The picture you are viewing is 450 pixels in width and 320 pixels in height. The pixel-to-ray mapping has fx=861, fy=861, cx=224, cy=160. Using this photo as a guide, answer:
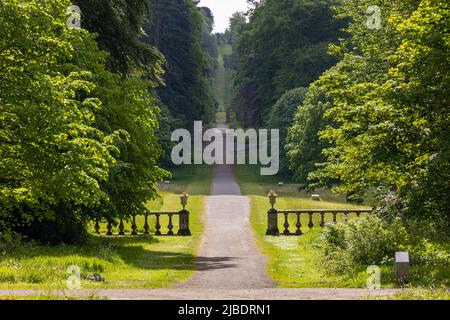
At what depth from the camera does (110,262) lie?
24.5 meters

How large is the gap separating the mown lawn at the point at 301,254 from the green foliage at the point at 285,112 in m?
7.46

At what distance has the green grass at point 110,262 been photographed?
18.9 meters

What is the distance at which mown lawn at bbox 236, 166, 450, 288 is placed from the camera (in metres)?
19.2

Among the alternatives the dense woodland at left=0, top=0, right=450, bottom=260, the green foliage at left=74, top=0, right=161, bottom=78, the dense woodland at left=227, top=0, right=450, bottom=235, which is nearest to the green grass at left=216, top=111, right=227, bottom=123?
the dense woodland at left=227, top=0, right=450, bottom=235

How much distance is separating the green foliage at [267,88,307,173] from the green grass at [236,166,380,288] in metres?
3.70

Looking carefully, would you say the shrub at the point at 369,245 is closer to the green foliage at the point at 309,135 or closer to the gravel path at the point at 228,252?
the gravel path at the point at 228,252

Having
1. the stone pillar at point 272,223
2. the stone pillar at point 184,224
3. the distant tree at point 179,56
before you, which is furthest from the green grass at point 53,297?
the distant tree at point 179,56

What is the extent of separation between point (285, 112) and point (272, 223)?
3293 cm

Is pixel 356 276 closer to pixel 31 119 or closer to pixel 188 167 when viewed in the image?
pixel 31 119

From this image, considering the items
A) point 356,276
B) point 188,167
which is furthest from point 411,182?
point 188,167

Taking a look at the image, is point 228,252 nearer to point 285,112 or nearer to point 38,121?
point 38,121

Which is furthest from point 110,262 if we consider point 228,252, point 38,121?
point 228,252

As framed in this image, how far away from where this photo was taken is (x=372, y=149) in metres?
21.5

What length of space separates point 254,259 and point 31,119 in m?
10.1
